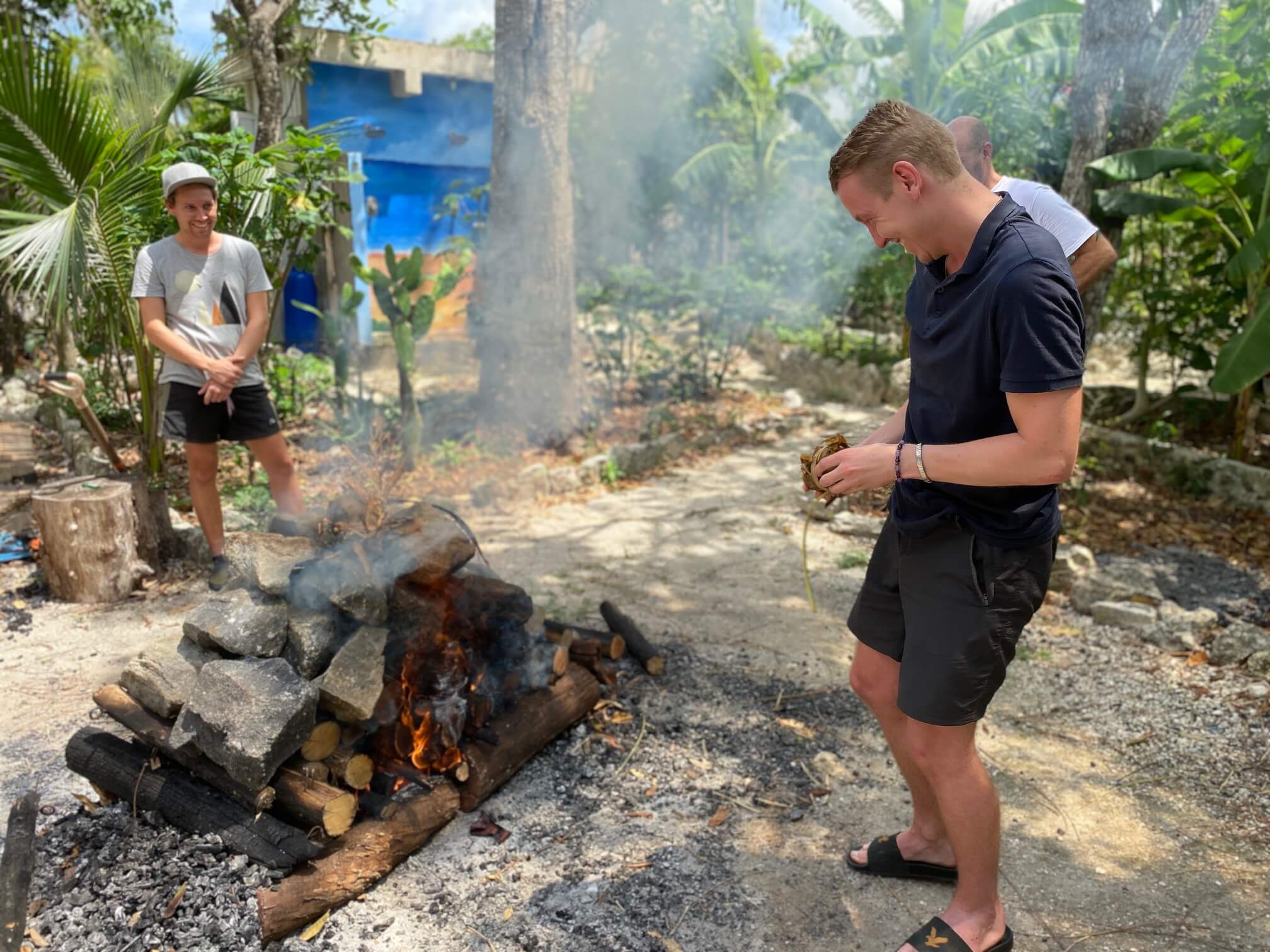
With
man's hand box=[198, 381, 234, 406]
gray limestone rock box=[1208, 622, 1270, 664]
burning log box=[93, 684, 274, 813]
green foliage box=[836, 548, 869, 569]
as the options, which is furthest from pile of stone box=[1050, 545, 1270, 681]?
man's hand box=[198, 381, 234, 406]

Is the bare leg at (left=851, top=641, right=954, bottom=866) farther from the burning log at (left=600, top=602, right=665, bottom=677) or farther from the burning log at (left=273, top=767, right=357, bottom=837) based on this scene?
the burning log at (left=273, top=767, right=357, bottom=837)

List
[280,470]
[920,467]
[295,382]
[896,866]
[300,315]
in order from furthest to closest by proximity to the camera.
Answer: [300,315] < [295,382] < [280,470] < [896,866] < [920,467]

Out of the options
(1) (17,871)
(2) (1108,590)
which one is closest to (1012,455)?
(1) (17,871)

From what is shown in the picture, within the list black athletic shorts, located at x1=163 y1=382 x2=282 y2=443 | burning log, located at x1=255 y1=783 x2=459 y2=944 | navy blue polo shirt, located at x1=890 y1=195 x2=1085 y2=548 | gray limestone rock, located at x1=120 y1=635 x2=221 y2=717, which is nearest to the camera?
navy blue polo shirt, located at x1=890 y1=195 x2=1085 y2=548

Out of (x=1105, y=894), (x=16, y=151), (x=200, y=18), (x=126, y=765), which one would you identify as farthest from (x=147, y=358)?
(x=1105, y=894)

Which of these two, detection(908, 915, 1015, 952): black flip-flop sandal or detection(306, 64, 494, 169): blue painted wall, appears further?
detection(306, 64, 494, 169): blue painted wall

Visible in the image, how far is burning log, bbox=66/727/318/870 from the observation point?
2.57m

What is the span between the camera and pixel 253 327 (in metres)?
4.45

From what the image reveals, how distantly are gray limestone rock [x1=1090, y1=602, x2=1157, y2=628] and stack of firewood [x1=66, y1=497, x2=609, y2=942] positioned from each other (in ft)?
10.0

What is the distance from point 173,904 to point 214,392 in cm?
259

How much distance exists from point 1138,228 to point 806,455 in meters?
7.93

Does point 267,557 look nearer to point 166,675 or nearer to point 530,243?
point 166,675

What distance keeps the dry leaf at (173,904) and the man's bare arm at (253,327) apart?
105 inches

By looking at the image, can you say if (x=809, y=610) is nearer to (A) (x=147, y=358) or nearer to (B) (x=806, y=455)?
(B) (x=806, y=455)
